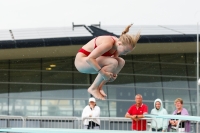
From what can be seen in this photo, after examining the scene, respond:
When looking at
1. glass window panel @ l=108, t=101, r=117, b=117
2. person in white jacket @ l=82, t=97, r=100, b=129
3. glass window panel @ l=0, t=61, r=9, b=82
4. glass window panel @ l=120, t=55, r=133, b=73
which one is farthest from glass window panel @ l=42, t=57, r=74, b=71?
person in white jacket @ l=82, t=97, r=100, b=129

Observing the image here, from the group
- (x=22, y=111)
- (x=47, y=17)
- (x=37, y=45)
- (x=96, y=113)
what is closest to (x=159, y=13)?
(x=47, y=17)

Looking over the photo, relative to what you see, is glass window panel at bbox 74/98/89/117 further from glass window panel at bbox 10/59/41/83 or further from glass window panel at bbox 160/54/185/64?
glass window panel at bbox 160/54/185/64

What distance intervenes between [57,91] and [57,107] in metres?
0.83

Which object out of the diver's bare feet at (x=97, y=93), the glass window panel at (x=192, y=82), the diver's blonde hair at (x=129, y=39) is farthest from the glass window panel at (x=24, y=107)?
the diver's blonde hair at (x=129, y=39)

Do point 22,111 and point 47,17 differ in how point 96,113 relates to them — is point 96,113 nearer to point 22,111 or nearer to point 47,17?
point 22,111

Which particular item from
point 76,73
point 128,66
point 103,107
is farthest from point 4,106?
point 128,66

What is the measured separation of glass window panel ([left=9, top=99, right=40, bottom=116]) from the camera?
2345 cm

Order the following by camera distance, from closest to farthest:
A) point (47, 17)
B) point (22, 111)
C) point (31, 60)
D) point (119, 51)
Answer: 1. point (119, 51)
2. point (22, 111)
3. point (31, 60)
4. point (47, 17)

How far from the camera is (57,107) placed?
78.2ft

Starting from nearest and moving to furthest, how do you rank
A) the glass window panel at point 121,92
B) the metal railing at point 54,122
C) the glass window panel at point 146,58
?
the metal railing at point 54,122 < the glass window panel at point 121,92 < the glass window panel at point 146,58

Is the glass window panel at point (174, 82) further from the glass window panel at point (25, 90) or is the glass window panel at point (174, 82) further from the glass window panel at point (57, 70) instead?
the glass window panel at point (25, 90)

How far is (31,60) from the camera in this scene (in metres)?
25.1

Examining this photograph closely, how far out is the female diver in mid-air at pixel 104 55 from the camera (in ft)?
21.6

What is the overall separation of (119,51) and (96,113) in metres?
6.16
